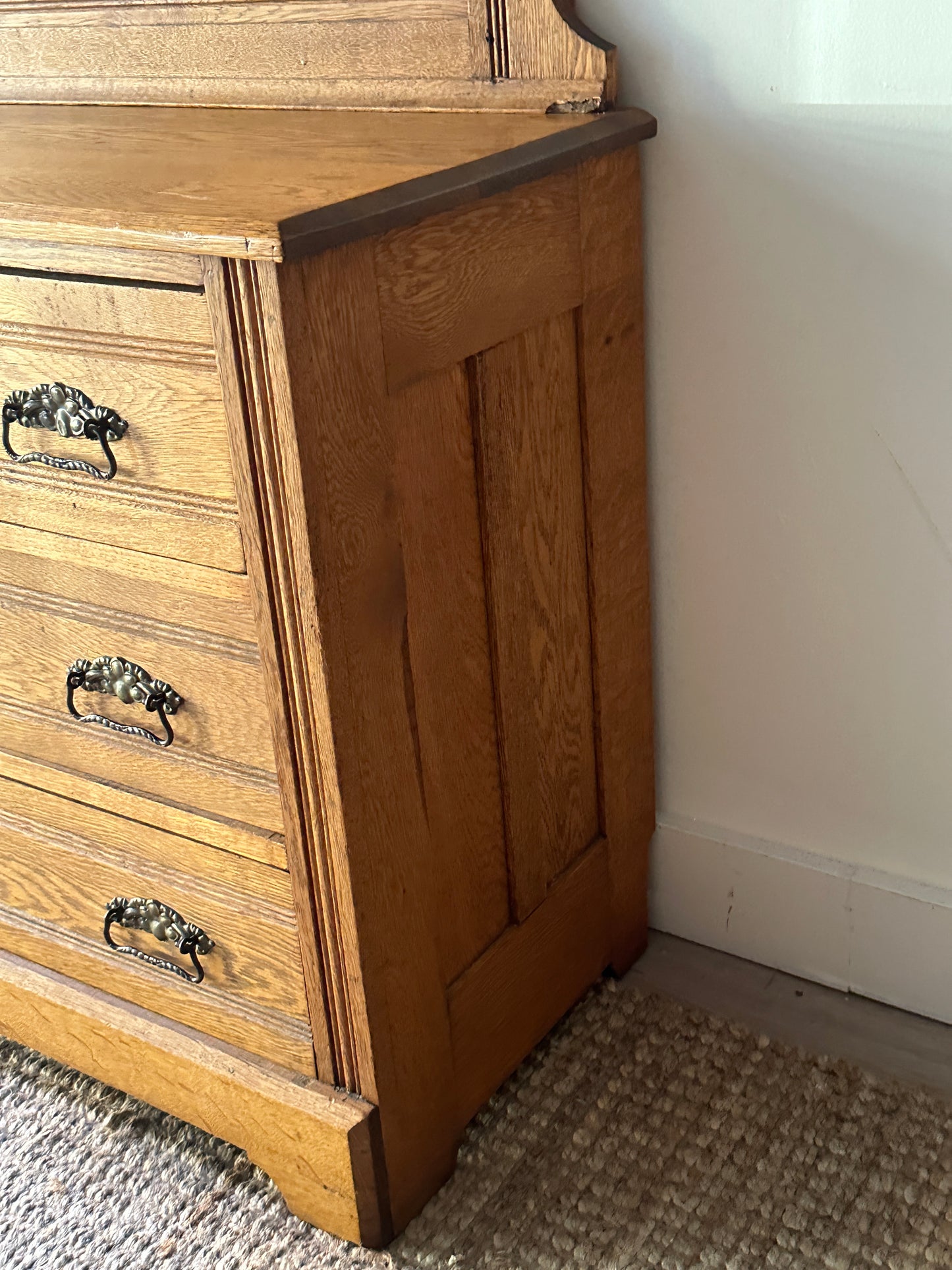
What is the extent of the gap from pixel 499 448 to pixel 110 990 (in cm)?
65

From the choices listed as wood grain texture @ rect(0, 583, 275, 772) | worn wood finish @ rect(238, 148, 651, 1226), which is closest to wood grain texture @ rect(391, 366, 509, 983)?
worn wood finish @ rect(238, 148, 651, 1226)

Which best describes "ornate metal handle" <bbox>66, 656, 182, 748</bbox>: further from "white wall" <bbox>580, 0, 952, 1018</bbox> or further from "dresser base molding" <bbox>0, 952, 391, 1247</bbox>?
"white wall" <bbox>580, 0, 952, 1018</bbox>

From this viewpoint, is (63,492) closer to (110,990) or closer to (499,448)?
(499,448)

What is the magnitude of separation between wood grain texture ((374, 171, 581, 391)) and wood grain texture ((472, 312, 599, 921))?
3cm

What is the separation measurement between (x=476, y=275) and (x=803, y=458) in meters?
0.39

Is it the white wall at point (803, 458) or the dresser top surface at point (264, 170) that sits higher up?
the dresser top surface at point (264, 170)

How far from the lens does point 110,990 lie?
1271 mm

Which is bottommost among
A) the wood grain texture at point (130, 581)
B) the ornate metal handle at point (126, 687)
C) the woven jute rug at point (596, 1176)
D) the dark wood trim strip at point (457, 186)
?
the woven jute rug at point (596, 1176)

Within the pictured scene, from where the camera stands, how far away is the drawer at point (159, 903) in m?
1.12

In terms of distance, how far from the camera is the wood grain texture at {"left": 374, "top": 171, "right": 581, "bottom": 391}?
3.09 feet

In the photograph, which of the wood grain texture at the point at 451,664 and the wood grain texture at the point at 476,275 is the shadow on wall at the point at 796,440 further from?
the wood grain texture at the point at 451,664

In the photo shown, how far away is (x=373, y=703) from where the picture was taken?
3.31 feet

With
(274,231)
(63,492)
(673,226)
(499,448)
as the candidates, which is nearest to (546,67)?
(673,226)

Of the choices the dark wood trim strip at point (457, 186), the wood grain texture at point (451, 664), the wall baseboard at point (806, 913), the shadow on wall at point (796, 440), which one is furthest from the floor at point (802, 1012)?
the dark wood trim strip at point (457, 186)
